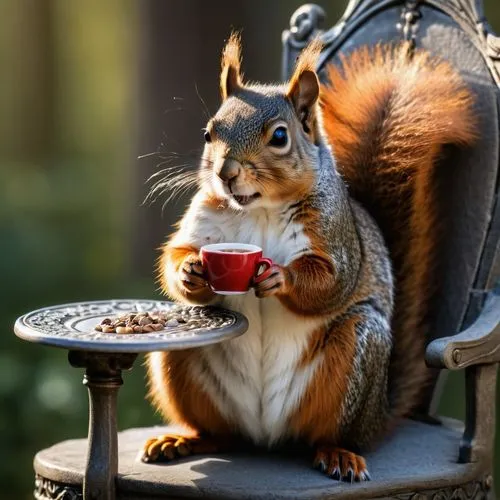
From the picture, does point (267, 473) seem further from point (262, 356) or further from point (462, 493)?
point (462, 493)

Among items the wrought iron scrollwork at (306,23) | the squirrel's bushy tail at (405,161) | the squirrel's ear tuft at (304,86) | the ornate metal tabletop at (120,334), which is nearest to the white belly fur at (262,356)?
the ornate metal tabletop at (120,334)

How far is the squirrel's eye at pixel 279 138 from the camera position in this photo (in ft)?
6.81

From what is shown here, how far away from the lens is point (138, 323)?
200cm

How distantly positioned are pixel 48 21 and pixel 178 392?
296 inches

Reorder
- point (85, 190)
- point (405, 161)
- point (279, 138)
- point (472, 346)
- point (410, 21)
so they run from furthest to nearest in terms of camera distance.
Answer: point (85, 190) < point (410, 21) < point (405, 161) < point (472, 346) < point (279, 138)

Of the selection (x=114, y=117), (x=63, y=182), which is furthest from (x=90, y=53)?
(x=63, y=182)

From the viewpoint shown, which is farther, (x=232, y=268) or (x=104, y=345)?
(x=232, y=268)

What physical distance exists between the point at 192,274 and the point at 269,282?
145 millimetres

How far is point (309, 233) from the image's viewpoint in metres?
2.13

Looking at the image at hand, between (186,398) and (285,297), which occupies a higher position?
(285,297)

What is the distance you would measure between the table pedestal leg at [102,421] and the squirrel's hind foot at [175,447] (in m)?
0.15

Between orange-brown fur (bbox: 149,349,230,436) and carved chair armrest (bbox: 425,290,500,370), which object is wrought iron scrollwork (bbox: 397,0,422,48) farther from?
orange-brown fur (bbox: 149,349,230,436)

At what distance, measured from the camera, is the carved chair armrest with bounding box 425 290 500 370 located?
2133mm

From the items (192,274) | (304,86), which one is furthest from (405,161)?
(192,274)
